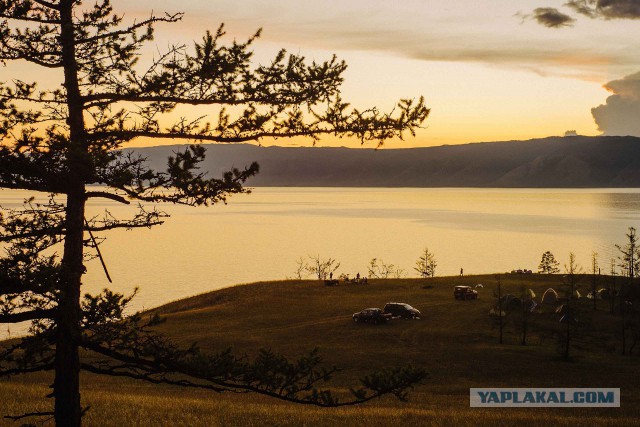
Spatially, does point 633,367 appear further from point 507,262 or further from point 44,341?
point 507,262

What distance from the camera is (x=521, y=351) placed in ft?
163

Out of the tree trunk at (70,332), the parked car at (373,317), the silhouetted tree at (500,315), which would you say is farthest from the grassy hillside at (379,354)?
the tree trunk at (70,332)

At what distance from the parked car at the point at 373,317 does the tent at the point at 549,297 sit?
829 inches

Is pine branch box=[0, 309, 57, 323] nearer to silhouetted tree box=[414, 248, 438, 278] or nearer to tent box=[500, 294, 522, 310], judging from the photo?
tent box=[500, 294, 522, 310]

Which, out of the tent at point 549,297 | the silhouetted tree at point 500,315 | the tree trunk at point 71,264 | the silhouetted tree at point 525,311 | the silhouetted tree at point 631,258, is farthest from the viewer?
Answer: the silhouetted tree at point 631,258

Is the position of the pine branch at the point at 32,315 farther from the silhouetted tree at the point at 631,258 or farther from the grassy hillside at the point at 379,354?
the silhouetted tree at the point at 631,258

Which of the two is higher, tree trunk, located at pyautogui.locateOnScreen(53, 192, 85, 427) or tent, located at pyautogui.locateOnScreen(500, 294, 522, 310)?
tree trunk, located at pyautogui.locateOnScreen(53, 192, 85, 427)

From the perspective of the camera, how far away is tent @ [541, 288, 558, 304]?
221 feet

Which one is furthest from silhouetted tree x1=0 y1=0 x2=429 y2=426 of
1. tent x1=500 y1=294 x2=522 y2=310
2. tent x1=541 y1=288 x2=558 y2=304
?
tent x1=541 y1=288 x2=558 y2=304

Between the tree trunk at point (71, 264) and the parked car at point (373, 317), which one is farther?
the parked car at point (373, 317)

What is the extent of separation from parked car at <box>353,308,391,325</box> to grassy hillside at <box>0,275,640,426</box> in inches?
32.7

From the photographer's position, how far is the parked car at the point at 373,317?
187 ft

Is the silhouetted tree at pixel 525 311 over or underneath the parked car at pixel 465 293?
underneath

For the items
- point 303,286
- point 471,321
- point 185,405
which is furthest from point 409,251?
point 185,405
